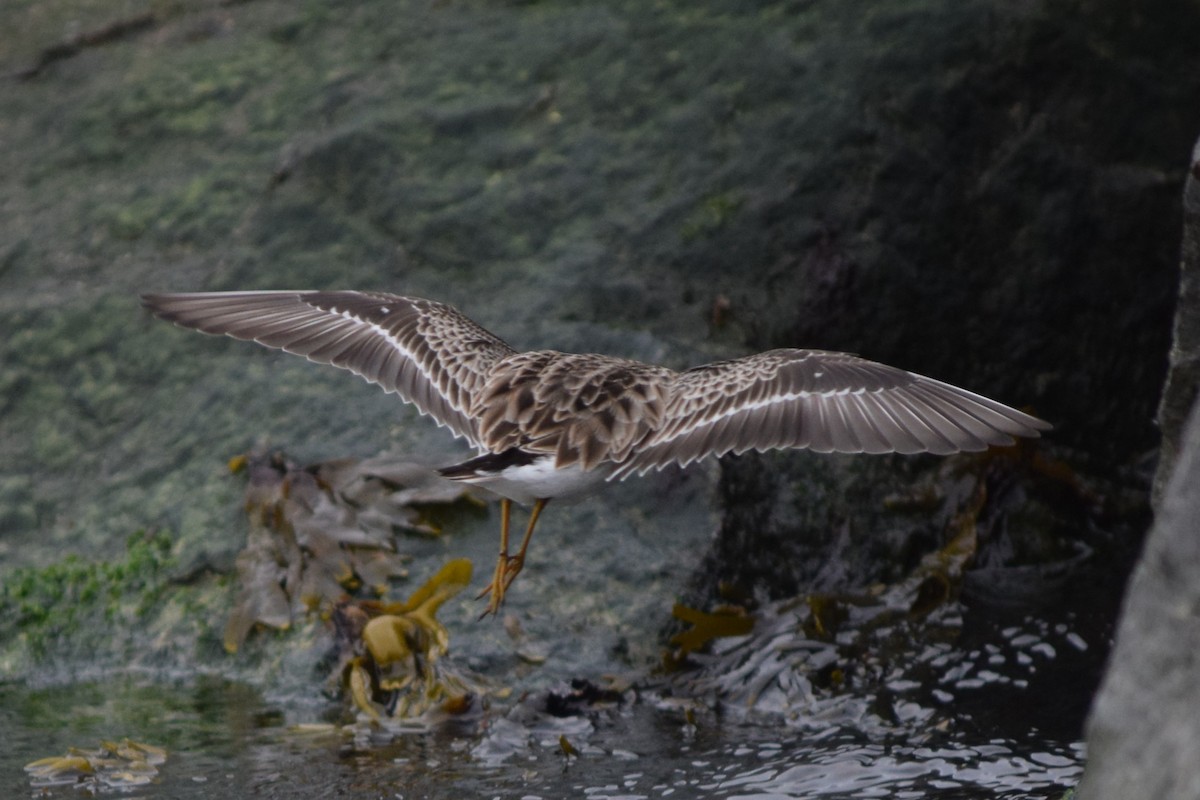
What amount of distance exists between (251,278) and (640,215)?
1706 mm

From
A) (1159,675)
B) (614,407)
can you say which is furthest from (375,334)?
(1159,675)

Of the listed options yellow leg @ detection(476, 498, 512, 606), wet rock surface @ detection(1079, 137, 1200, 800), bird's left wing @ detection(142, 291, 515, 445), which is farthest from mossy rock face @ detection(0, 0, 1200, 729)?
wet rock surface @ detection(1079, 137, 1200, 800)

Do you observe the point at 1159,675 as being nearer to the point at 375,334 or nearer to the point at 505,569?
the point at 505,569

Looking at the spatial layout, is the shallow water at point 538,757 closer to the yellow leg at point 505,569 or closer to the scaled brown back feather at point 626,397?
the yellow leg at point 505,569

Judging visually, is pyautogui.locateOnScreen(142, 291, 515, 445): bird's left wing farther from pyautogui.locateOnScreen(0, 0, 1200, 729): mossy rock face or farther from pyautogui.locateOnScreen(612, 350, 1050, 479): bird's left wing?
pyautogui.locateOnScreen(612, 350, 1050, 479): bird's left wing

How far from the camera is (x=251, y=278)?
20.9 feet

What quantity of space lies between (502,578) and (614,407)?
2.33 ft

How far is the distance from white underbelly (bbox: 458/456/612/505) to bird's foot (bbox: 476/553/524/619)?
1.06 feet

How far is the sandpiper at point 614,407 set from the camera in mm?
4426

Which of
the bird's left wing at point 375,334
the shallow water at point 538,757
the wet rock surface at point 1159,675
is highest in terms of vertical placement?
the bird's left wing at point 375,334

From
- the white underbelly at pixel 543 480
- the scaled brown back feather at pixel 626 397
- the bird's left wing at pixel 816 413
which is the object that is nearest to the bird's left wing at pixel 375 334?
the scaled brown back feather at pixel 626 397

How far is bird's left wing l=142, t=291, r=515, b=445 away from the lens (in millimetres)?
5207

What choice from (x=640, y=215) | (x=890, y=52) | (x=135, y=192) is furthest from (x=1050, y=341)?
(x=135, y=192)

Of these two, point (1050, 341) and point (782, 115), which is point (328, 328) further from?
point (1050, 341)
